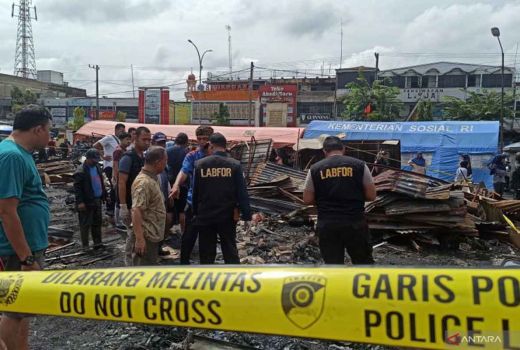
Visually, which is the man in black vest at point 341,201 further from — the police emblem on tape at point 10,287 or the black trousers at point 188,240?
Result: the police emblem on tape at point 10,287

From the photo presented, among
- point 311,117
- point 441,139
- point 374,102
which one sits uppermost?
point 374,102

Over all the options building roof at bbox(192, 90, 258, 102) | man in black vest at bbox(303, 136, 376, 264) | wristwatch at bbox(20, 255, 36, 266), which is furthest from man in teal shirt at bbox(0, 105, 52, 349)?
building roof at bbox(192, 90, 258, 102)

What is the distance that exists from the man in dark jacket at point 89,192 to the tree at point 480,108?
31.9 m

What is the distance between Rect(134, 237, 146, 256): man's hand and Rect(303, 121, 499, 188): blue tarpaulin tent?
1385 cm

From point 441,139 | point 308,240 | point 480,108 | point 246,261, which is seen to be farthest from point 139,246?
point 480,108

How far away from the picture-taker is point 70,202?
11.9 meters

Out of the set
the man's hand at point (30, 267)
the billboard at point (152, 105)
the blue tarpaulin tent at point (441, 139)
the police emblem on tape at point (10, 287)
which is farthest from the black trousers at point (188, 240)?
the billboard at point (152, 105)

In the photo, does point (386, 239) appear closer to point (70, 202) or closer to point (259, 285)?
point (259, 285)

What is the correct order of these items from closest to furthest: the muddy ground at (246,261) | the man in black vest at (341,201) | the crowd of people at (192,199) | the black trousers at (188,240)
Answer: the muddy ground at (246,261) < the man in black vest at (341,201) < the crowd of people at (192,199) < the black trousers at (188,240)

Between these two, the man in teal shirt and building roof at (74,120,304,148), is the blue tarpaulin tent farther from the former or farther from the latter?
the man in teal shirt

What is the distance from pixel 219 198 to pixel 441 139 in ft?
49.5

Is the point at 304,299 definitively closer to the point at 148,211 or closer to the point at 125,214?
the point at 148,211

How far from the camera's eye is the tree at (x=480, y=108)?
32.8m

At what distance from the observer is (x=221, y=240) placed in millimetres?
4781
